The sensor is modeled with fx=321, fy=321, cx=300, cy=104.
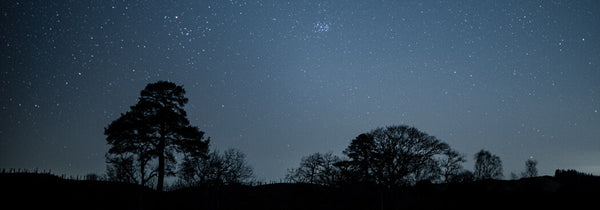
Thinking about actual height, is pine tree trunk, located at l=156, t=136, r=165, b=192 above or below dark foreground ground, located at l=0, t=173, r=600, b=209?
above

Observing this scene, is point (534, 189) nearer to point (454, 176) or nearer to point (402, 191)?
point (402, 191)

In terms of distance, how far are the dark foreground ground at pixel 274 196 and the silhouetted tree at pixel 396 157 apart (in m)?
9.34

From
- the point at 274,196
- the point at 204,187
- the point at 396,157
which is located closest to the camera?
the point at 204,187

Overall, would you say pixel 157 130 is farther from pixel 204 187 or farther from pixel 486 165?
pixel 486 165

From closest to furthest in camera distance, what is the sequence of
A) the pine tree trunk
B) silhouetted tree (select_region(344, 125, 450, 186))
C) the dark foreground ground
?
the dark foreground ground, the pine tree trunk, silhouetted tree (select_region(344, 125, 450, 186))

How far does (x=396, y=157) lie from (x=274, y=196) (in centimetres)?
1879

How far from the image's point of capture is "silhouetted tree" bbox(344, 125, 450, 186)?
40.5 metres

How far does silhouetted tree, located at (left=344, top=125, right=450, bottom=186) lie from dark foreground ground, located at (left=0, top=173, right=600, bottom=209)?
30.6 feet

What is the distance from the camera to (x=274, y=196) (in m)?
30.3

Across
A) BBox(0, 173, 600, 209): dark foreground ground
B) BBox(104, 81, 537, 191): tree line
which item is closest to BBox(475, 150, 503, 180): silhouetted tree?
BBox(104, 81, 537, 191): tree line

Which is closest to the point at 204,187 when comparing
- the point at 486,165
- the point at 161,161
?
the point at 161,161

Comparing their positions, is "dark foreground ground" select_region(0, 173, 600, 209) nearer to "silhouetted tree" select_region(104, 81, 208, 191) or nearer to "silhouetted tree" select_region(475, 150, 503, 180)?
"silhouetted tree" select_region(104, 81, 208, 191)

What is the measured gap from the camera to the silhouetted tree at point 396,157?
133 ft

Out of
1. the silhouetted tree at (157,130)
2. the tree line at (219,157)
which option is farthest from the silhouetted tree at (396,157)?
the silhouetted tree at (157,130)
